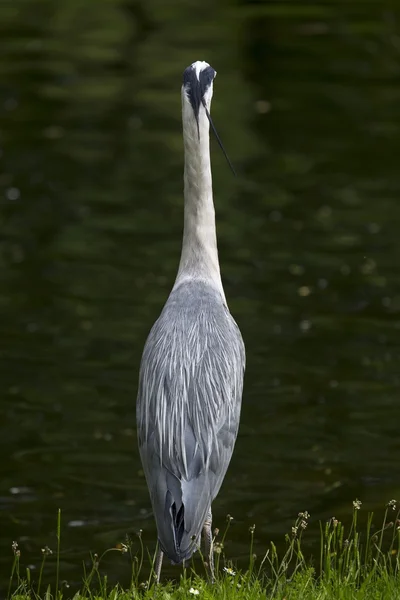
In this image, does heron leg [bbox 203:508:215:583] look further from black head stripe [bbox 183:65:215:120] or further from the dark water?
the dark water

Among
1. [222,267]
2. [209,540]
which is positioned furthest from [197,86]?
[222,267]

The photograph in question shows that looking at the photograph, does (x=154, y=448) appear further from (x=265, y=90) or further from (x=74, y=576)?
(x=265, y=90)

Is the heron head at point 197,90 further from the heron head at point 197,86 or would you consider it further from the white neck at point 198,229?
the white neck at point 198,229

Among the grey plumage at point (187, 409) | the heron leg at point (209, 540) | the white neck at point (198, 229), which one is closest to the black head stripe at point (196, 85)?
the white neck at point (198, 229)

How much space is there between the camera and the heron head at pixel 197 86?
6.40 metres

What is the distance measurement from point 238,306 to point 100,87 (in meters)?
11.0

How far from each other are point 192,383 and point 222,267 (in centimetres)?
720

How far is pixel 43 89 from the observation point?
22.4 m

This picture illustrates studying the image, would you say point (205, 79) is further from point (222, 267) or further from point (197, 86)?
point (222, 267)

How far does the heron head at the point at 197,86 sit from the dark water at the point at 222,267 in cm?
312

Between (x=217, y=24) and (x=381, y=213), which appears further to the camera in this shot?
(x=217, y=24)

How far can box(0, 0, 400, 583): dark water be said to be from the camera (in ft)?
30.3

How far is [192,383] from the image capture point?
244 inches

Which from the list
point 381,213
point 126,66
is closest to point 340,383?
point 381,213
